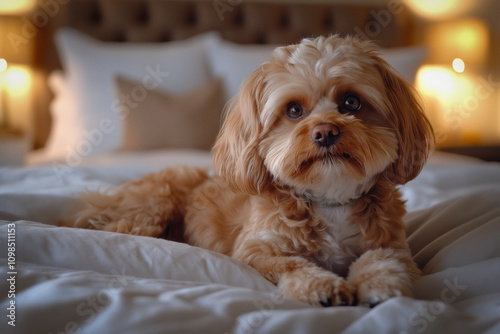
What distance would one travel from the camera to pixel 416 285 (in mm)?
1199

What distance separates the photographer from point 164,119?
3.18 meters

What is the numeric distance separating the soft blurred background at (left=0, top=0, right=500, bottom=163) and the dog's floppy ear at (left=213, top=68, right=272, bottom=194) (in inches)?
115

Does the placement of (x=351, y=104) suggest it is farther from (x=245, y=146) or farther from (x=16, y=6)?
(x=16, y=6)

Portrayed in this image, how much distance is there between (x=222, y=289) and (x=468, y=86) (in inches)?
172

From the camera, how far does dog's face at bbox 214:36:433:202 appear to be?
4.30ft

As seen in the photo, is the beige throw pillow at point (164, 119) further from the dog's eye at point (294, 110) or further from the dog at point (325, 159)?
the dog's eye at point (294, 110)

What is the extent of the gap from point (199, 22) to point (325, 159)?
10.6 feet

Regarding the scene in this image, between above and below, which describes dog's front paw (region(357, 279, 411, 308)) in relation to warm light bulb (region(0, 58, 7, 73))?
below

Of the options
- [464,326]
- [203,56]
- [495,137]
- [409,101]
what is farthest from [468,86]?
[464,326]

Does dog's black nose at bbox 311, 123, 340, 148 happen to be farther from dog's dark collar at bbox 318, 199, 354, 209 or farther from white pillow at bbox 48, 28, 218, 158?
white pillow at bbox 48, 28, 218, 158

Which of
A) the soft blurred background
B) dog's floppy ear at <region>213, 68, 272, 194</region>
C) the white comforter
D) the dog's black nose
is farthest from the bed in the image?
the dog's black nose

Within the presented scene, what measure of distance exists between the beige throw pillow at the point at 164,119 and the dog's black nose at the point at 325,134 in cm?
203

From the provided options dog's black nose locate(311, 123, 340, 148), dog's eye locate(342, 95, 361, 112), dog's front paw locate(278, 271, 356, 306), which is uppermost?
dog's eye locate(342, 95, 361, 112)

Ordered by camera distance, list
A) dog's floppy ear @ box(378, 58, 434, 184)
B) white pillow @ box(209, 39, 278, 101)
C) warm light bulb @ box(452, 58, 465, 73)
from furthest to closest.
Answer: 1. warm light bulb @ box(452, 58, 465, 73)
2. white pillow @ box(209, 39, 278, 101)
3. dog's floppy ear @ box(378, 58, 434, 184)
